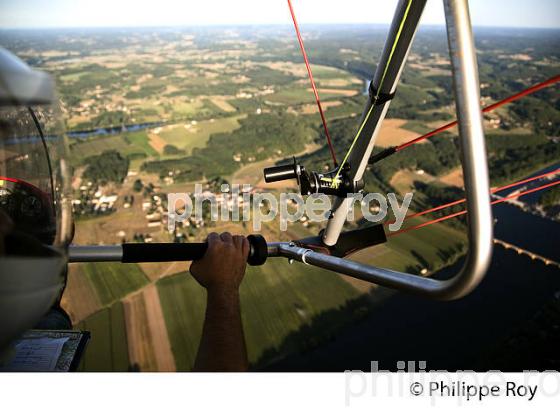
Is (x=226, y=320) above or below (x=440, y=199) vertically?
above

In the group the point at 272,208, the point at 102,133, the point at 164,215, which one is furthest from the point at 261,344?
the point at 102,133

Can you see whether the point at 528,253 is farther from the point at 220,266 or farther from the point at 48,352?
the point at 48,352

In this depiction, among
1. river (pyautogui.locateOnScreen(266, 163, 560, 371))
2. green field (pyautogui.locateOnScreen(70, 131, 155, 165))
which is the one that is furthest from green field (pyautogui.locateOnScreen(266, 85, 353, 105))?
river (pyautogui.locateOnScreen(266, 163, 560, 371))

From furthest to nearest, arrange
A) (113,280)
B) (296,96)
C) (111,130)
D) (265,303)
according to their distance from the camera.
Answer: (296,96) → (111,130) → (113,280) → (265,303)

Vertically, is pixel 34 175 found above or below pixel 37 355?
above

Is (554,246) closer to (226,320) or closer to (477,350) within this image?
(477,350)

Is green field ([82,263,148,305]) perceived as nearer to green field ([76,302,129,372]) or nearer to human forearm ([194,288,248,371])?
green field ([76,302,129,372])

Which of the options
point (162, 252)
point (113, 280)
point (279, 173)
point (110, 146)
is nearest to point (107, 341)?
point (113, 280)
